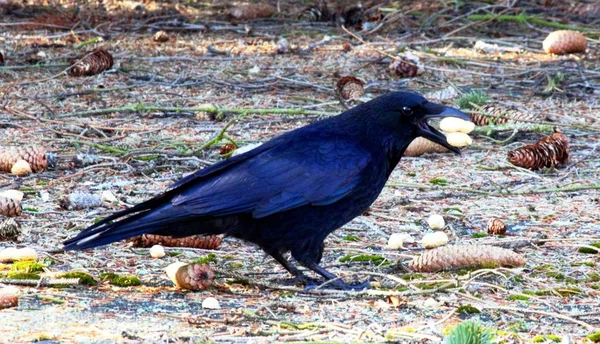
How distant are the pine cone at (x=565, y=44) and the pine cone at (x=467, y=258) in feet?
18.4

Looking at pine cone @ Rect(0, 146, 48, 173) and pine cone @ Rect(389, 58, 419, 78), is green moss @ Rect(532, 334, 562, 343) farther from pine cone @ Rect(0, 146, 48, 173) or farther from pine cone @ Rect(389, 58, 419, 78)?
pine cone @ Rect(389, 58, 419, 78)

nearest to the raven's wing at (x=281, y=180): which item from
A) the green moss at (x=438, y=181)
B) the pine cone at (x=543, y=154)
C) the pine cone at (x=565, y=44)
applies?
the green moss at (x=438, y=181)

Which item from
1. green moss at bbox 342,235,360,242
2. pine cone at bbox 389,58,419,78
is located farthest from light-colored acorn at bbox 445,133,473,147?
pine cone at bbox 389,58,419,78

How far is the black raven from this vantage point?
4418 mm

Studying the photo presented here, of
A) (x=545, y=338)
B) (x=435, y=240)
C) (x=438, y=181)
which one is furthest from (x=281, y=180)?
(x=438, y=181)

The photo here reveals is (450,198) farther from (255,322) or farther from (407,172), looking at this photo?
(255,322)

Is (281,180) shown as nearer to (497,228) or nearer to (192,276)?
(192,276)

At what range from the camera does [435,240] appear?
503 centimetres

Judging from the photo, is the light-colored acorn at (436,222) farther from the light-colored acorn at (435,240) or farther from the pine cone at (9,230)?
the pine cone at (9,230)

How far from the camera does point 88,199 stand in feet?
18.5

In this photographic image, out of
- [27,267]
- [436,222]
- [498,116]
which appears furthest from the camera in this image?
[498,116]

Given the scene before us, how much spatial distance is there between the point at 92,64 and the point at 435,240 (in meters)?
4.65

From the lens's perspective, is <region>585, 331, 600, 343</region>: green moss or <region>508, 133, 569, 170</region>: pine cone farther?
<region>508, 133, 569, 170</region>: pine cone

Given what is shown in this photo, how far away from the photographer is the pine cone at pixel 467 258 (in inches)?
179
